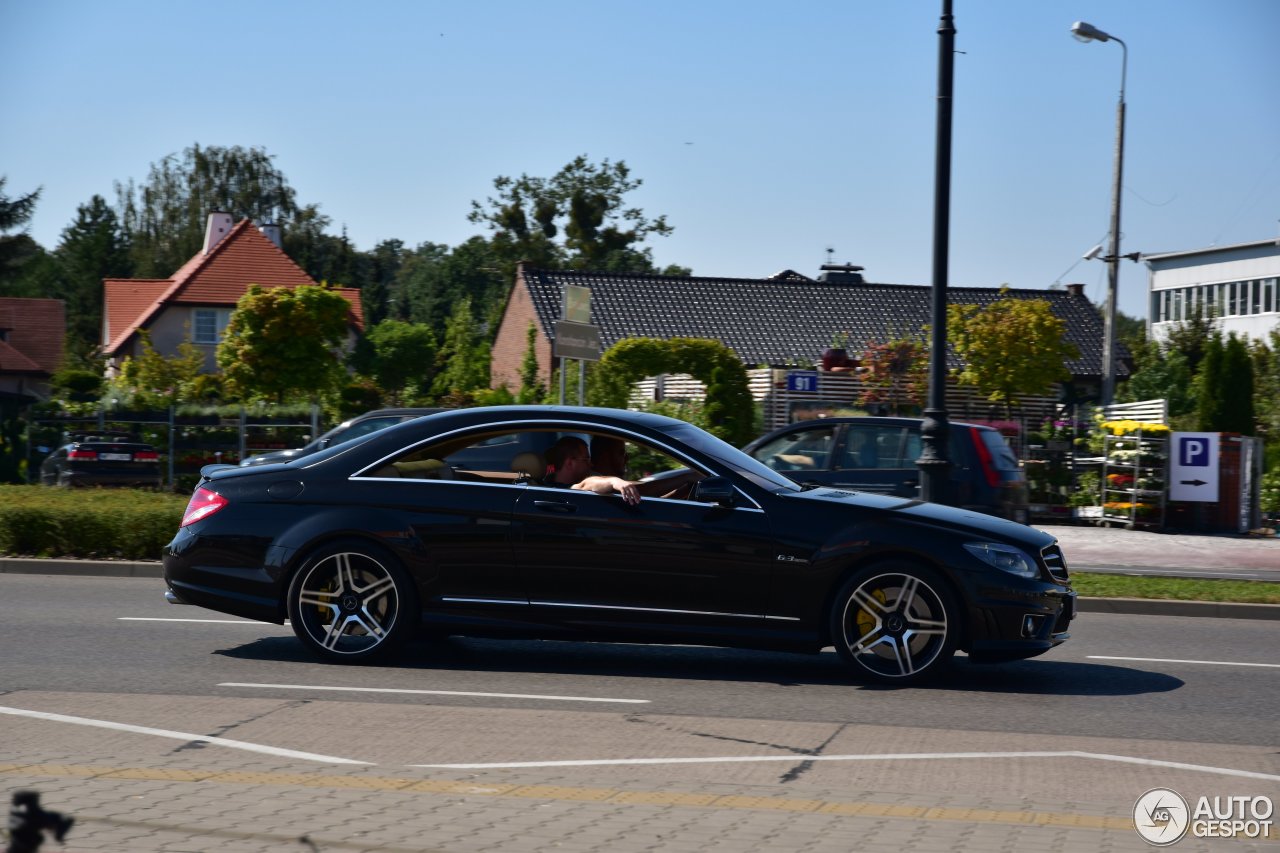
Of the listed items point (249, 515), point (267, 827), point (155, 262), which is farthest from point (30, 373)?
point (267, 827)

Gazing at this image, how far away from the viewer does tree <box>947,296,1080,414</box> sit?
30.9 m

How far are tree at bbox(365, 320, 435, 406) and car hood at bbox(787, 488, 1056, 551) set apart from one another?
158 ft

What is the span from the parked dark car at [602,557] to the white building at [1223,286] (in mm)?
68771

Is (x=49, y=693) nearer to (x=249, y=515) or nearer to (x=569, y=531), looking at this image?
(x=249, y=515)

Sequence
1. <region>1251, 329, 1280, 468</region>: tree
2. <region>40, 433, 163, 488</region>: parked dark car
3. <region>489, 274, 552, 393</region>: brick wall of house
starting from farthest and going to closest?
<region>489, 274, 552, 393</region>: brick wall of house
<region>1251, 329, 1280, 468</region>: tree
<region>40, 433, 163, 488</region>: parked dark car

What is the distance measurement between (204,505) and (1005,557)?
4864 mm

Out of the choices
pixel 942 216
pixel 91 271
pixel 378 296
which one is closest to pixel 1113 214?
pixel 942 216

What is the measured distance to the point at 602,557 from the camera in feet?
28.6

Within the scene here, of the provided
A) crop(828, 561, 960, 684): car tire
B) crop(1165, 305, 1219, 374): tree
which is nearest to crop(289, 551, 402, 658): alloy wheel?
crop(828, 561, 960, 684): car tire

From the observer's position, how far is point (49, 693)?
25.5 feet

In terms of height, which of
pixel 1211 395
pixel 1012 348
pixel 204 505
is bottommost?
pixel 204 505

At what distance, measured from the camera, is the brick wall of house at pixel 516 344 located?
2037 inches

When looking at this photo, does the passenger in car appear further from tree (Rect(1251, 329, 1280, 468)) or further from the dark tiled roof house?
the dark tiled roof house

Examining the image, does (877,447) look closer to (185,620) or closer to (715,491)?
(715,491)
